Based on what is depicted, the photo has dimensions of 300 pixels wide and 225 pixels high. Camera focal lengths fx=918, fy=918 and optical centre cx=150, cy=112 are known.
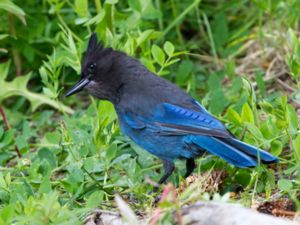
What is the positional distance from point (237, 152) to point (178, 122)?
504 mm

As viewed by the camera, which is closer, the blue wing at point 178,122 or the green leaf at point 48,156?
the blue wing at point 178,122

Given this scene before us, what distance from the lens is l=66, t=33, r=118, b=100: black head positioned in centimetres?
491

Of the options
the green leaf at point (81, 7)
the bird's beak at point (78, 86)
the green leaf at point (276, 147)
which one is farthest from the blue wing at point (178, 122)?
the green leaf at point (81, 7)

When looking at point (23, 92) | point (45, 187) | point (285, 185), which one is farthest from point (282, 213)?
point (23, 92)

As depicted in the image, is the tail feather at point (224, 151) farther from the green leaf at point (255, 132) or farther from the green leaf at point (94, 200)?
the green leaf at point (94, 200)

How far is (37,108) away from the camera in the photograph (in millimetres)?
6203

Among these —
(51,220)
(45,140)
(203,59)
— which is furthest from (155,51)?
(51,220)

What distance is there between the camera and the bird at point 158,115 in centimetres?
421

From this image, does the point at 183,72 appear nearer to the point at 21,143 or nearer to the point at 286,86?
the point at 286,86

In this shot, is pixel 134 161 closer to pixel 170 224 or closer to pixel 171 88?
pixel 171 88

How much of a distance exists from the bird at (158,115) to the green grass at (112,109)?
105mm

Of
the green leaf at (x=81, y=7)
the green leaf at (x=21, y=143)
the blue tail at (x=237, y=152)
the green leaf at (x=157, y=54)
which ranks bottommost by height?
the green leaf at (x=21, y=143)

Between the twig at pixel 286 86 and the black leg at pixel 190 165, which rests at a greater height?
the twig at pixel 286 86

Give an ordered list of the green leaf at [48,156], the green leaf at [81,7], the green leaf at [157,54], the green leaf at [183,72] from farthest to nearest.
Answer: the green leaf at [183,72], the green leaf at [81,7], the green leaf at [157,54], the green leaf at [48,156]
